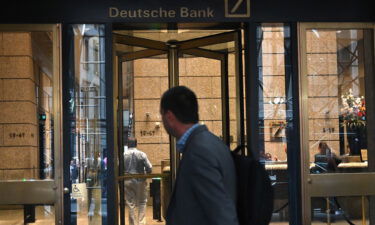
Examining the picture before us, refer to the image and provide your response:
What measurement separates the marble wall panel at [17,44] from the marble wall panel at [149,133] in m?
2.05

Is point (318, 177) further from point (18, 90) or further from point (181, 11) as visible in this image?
point (18, 90)

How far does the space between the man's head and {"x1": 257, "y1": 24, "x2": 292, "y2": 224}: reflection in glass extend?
3.26 metres

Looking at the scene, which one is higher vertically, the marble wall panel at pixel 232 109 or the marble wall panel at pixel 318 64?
the marble wall panel at pixel 318 64

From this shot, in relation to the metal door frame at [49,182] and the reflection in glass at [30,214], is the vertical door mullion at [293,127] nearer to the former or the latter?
the metal door frame at [49,182]

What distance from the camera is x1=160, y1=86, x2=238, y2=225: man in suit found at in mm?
2975

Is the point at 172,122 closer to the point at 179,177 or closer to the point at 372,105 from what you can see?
the point at 179,177

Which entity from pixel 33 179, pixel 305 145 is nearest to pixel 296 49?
pixel 305 145

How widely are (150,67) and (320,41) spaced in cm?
234

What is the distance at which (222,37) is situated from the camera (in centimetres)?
731

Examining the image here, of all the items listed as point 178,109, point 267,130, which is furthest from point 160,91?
point 178,109

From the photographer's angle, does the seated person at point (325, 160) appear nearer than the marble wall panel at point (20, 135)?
No

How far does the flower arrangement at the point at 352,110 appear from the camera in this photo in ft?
21.3

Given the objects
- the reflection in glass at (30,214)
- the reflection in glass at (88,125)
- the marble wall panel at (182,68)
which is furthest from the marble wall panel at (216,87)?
the reflection in glass at (30,214)

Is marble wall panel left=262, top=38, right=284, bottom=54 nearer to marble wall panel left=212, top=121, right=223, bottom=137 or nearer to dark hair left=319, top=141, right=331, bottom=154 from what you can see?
dark hair left=319, top=141, right=331, bottom=154
